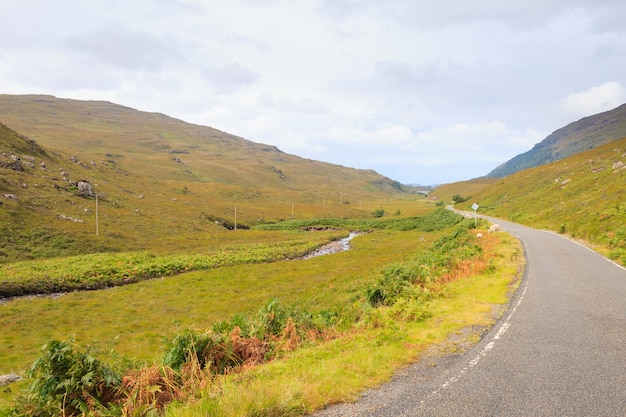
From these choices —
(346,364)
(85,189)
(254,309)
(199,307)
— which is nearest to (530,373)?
(346,364)


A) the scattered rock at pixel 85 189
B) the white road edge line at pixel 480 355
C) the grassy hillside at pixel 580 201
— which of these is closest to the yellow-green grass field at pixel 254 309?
the white road edge line at pixel 480 355

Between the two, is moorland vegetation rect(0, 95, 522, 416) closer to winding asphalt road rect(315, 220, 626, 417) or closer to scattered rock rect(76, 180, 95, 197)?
scattered rock rect(76, 180, 95, 197)

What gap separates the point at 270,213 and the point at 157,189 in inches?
1589

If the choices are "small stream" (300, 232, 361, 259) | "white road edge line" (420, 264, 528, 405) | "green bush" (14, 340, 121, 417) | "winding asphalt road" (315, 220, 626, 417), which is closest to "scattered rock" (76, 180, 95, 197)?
"small stream" (300, 232, 361, 259)

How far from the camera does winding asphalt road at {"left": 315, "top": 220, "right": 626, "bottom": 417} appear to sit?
694 centimetres

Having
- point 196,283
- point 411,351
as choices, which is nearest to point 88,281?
point 196,283

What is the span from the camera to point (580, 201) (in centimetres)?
5244

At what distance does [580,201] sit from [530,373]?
185 ft

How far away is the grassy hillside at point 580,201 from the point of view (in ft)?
115

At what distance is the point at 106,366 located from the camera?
8.91m

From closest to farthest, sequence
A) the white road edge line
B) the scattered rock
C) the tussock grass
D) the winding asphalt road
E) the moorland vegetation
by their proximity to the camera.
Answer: the tussock grass
the winding asphalt road
the white road edge line
the moorland vegetation
the scattered rock

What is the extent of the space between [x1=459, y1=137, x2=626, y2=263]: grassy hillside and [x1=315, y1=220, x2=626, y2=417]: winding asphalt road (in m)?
16.7

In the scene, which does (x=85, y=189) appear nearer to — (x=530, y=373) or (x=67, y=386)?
(x=67, y=386)

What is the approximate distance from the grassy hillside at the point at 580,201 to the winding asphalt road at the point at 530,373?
1670 cm
